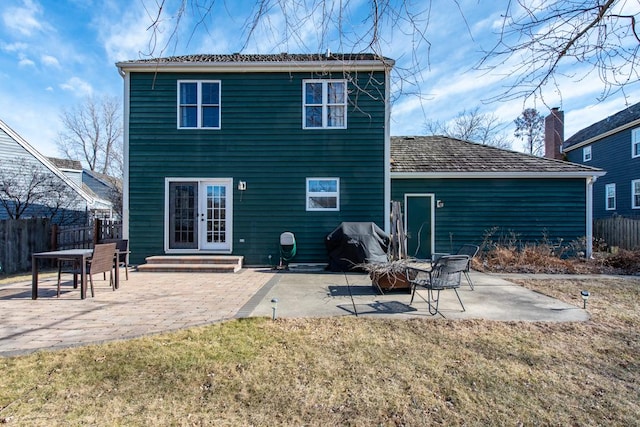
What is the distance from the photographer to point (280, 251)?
938 centimetres

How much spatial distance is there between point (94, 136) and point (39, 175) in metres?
24.0

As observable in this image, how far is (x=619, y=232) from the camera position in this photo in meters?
13.2

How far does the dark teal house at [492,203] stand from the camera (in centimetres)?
1070

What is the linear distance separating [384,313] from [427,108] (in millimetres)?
3104

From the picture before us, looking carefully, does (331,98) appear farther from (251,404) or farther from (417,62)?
(251,404)

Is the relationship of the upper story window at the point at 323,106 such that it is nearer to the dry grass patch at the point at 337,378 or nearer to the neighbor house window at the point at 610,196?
the dry grass patch at the point at 337,378

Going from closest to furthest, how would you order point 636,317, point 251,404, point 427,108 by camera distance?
point 251,404
point 427,108
point 636,317

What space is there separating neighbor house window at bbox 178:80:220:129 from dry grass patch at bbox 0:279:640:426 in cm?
734

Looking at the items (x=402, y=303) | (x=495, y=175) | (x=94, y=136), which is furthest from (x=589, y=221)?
(x=94, y=136)

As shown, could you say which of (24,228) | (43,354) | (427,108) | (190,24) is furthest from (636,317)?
(24,228)

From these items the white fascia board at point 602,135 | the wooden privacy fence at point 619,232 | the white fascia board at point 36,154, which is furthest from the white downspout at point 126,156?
the white fascia board at point 602,135

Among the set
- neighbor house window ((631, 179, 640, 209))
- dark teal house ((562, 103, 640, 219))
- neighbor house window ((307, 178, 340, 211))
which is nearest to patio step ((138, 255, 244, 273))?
neighbor house window ((307, 178, 340, 211))

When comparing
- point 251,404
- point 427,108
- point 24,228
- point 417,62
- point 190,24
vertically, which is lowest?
point 251,404

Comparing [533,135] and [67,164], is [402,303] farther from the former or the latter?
[533,135]
